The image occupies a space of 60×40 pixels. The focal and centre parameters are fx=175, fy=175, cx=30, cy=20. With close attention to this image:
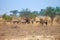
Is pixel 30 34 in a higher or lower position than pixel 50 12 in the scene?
lower

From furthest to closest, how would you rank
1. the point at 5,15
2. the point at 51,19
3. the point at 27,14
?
the point at 27,14, the point at 5,15, the point at 51,19

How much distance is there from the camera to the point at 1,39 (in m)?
8.01

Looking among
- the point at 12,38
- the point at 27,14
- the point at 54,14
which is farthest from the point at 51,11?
the point at 12,38

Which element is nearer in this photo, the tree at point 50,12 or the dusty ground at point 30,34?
the dusty ground at point 30,34

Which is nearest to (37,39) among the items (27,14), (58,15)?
(58,15)

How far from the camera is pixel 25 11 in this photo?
23250mm

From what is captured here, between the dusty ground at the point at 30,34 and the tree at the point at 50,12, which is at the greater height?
the tree at the point at 50,12

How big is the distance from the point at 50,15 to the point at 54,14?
49 centimetres

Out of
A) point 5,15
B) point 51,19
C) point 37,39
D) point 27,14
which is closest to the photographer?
point 37,39

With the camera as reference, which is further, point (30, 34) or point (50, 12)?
point (50, 12)

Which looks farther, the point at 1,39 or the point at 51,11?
the point at 51,11

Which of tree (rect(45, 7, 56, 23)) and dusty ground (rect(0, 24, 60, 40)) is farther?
tree (rect(45, 7, 56, 23))

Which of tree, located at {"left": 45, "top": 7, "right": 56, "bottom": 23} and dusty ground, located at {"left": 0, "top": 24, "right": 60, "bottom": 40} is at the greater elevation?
tree, located at {"left": 45, "top": 7, "right": 56, "bottom": 23}

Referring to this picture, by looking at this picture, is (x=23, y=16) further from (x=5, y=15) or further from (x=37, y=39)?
(x=37, y=39)
